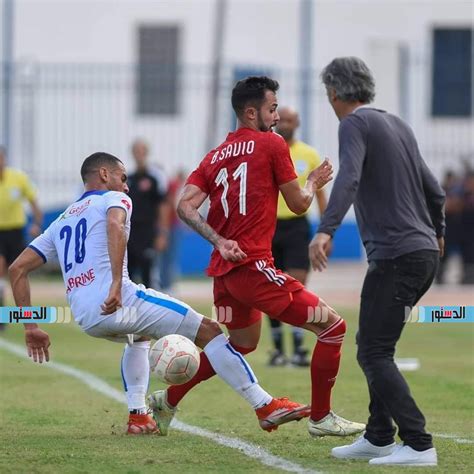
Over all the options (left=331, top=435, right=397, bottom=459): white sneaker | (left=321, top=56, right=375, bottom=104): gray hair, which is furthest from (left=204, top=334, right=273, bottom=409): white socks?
(left=321, top=56, right=375, bottom=104): gray hair

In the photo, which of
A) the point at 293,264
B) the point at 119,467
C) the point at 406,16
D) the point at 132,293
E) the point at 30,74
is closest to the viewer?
the point at 119,467

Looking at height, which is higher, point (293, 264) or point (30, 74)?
point (30, 74)

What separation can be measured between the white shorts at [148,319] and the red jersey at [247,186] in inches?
13.3

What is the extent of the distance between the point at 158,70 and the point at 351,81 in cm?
2283

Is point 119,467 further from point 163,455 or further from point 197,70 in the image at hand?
point 197,70

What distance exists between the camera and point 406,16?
34.3 metres

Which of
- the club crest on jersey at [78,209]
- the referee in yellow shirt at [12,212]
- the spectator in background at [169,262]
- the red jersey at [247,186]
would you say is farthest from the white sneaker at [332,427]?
the spectator in background at [169,262]

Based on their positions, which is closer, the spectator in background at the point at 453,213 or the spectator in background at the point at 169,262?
the spectator in background at the point at 169,262

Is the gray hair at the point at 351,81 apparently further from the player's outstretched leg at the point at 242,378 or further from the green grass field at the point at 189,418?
the green grass field at the point at 189,418

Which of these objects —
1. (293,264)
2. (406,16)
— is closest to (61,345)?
(293,264)

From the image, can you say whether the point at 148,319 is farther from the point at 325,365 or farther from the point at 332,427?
the point at 332,427

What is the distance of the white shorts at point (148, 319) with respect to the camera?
834 cm

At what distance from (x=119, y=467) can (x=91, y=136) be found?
74.5 feet

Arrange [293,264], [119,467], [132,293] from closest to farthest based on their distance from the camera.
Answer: [119,467]
[132,293]
[293,264]
